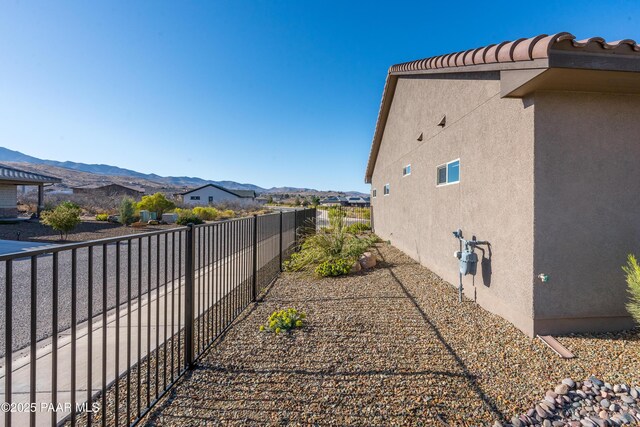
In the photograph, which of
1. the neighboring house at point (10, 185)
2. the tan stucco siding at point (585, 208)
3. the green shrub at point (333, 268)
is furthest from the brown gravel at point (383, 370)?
the neighboring house at point (10, 185)

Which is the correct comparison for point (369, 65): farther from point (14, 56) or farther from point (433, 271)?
point (14, 56)

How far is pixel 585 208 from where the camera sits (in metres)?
3.58

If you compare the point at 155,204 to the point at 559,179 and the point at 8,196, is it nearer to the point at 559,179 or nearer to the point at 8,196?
the point at 8,196

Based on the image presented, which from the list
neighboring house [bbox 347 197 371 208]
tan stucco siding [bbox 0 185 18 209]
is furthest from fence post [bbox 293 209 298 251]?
neighboring house [bbox 347 197 371 208]

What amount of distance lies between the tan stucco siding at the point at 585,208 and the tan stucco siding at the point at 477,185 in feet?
0.66

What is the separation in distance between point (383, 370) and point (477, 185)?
3.24 meters

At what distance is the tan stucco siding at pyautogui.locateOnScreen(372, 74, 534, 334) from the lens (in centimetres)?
370

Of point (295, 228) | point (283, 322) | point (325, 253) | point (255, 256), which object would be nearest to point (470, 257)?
point (283, 322)

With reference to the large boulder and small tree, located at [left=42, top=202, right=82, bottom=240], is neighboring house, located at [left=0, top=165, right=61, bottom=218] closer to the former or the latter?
small tree, located at [left=42, top=202, right=82, bottom=240]

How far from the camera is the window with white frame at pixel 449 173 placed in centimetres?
543

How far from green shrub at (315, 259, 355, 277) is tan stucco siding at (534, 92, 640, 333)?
358 centimetres

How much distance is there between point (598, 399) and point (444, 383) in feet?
3.90

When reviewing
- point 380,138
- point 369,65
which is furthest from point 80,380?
point 369,65

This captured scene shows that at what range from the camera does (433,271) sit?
253 inches
